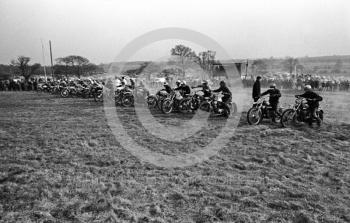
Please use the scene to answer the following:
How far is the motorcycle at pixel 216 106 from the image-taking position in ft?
34.9

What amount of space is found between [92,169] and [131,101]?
29.0 feet

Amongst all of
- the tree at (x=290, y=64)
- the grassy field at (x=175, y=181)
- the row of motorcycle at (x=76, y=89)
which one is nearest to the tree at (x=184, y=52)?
the row of motorcycle at (x=76, y=89)

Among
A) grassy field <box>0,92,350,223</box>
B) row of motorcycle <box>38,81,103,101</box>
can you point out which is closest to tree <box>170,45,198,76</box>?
row of motorcycle <box>38,81,103,101</box>

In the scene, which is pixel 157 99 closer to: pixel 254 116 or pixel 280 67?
pixel 254 116

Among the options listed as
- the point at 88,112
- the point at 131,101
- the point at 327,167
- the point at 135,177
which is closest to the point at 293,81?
the point at 131,101

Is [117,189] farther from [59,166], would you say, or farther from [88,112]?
[88,112]

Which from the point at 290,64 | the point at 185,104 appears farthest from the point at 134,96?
the point at 290,64

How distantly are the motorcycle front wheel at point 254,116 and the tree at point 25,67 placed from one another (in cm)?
A: 3865

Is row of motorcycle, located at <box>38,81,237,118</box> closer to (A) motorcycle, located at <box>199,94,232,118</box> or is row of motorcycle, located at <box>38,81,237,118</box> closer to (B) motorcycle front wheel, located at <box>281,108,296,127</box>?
(A) motorcycle, located at <box>199,94,232,118</box>

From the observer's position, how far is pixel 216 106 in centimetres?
1080

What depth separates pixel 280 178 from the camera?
4.96m

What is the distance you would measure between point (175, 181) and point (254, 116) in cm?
543

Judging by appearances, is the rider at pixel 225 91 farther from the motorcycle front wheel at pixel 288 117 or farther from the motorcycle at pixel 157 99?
the motorcycle at pixel 157 99

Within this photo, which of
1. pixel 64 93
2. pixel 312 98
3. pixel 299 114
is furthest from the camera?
pixel 64 93
